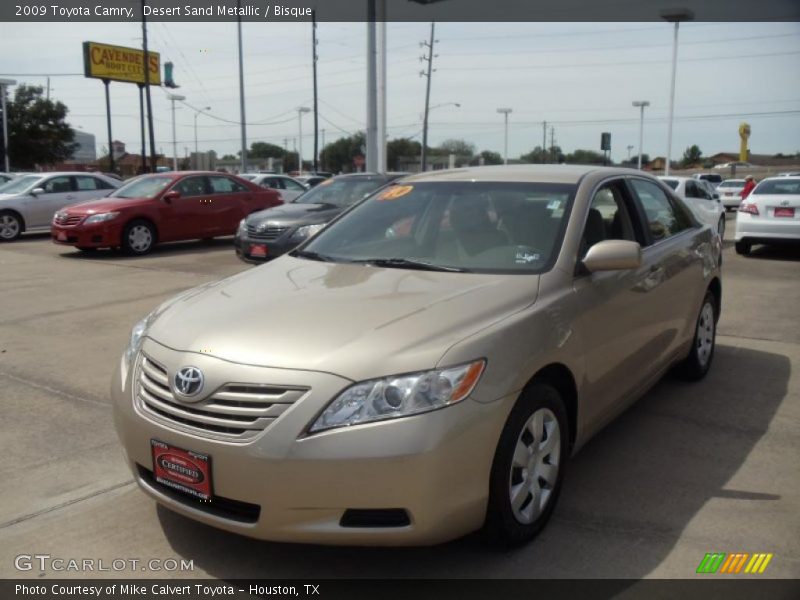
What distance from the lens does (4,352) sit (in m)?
6.45

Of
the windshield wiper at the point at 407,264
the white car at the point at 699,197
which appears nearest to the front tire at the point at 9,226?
the white car at the point at 699,197

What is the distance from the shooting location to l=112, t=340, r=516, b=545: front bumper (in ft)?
8.54

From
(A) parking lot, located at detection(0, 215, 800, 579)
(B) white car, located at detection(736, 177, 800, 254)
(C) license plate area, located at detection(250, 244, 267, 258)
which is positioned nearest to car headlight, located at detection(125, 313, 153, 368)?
(A) parking lot, located at detection(0, 215, 800, 579)

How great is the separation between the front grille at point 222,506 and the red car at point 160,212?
1125 centimetres

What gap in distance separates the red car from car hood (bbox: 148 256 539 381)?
34.0ft

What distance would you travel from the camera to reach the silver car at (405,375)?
104 inches

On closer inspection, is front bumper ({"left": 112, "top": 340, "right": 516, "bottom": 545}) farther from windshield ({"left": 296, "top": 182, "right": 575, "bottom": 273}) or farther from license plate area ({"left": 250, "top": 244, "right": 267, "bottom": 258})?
license plate area ({"left": 250, "top": 244, "right": 267, "bottom": 258})

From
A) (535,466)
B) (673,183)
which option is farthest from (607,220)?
(673,183)

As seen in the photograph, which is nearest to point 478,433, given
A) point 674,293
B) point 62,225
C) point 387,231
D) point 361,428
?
point 361,428

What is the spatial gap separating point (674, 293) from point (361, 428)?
9.33ft

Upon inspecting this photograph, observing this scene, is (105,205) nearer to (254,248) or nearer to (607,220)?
(254,248)

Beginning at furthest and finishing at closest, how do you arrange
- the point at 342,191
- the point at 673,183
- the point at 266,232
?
1. the point at 673,183
2. the point at 342,191
3. the point at 266,232

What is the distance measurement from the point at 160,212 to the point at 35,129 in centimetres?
5008

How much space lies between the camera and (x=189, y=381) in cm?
284
